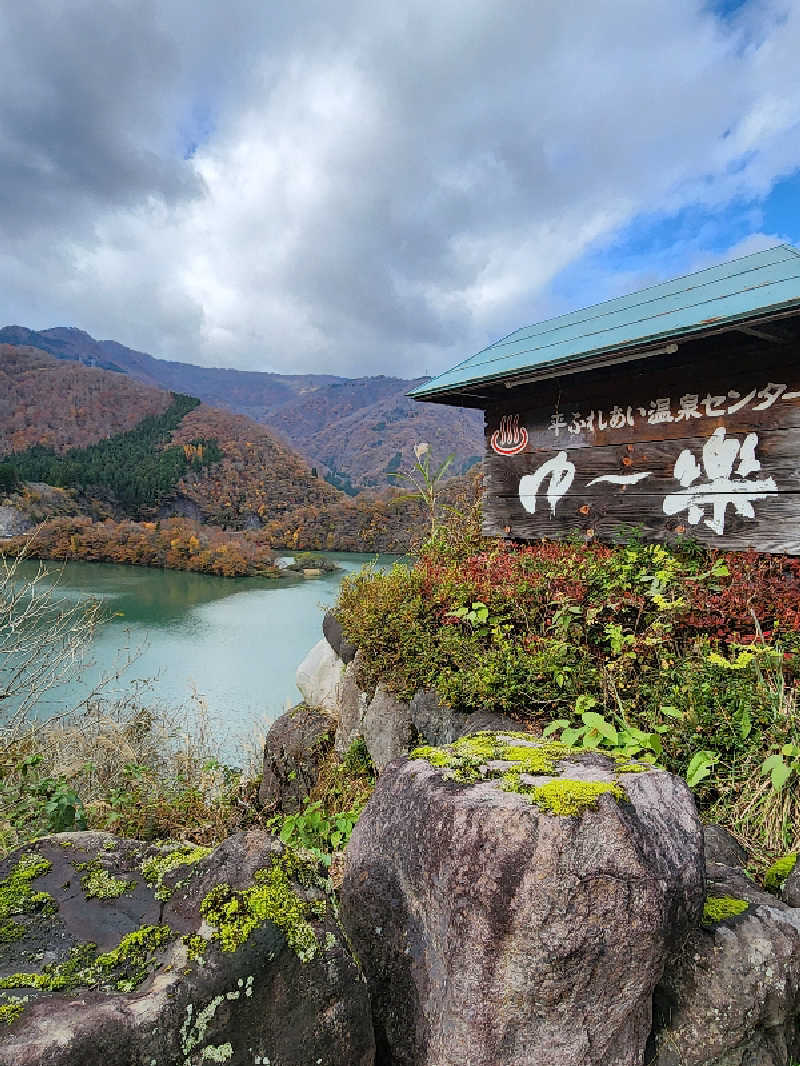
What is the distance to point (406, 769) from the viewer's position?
209cm

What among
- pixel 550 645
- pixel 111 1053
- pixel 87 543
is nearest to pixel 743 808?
pixel 550 645

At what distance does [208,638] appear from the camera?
622 inches

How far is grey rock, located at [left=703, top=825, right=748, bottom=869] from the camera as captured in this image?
251 centimetres

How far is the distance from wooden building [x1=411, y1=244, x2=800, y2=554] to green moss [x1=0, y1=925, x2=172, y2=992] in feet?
15.0

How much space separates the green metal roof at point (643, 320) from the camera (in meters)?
3.97

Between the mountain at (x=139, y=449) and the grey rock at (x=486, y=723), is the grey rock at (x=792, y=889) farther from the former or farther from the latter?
the mountain at (x=139, y=449)

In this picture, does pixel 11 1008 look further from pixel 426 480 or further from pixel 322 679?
pixel 426 480

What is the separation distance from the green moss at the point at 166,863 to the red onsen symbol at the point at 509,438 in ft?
16.7

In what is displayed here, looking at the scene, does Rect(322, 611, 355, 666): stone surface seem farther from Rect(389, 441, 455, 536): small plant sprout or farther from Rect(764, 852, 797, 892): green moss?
Rect(764, 852, 797, 892): green moss

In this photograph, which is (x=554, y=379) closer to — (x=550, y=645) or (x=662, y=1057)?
(x=550, y=645)

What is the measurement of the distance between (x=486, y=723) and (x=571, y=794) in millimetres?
1993

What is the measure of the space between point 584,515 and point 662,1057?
434 cm

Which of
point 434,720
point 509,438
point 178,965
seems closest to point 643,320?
point 509,438

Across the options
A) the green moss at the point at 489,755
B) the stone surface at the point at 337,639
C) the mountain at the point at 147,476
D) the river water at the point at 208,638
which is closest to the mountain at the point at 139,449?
the mountain at the point at 147,476
